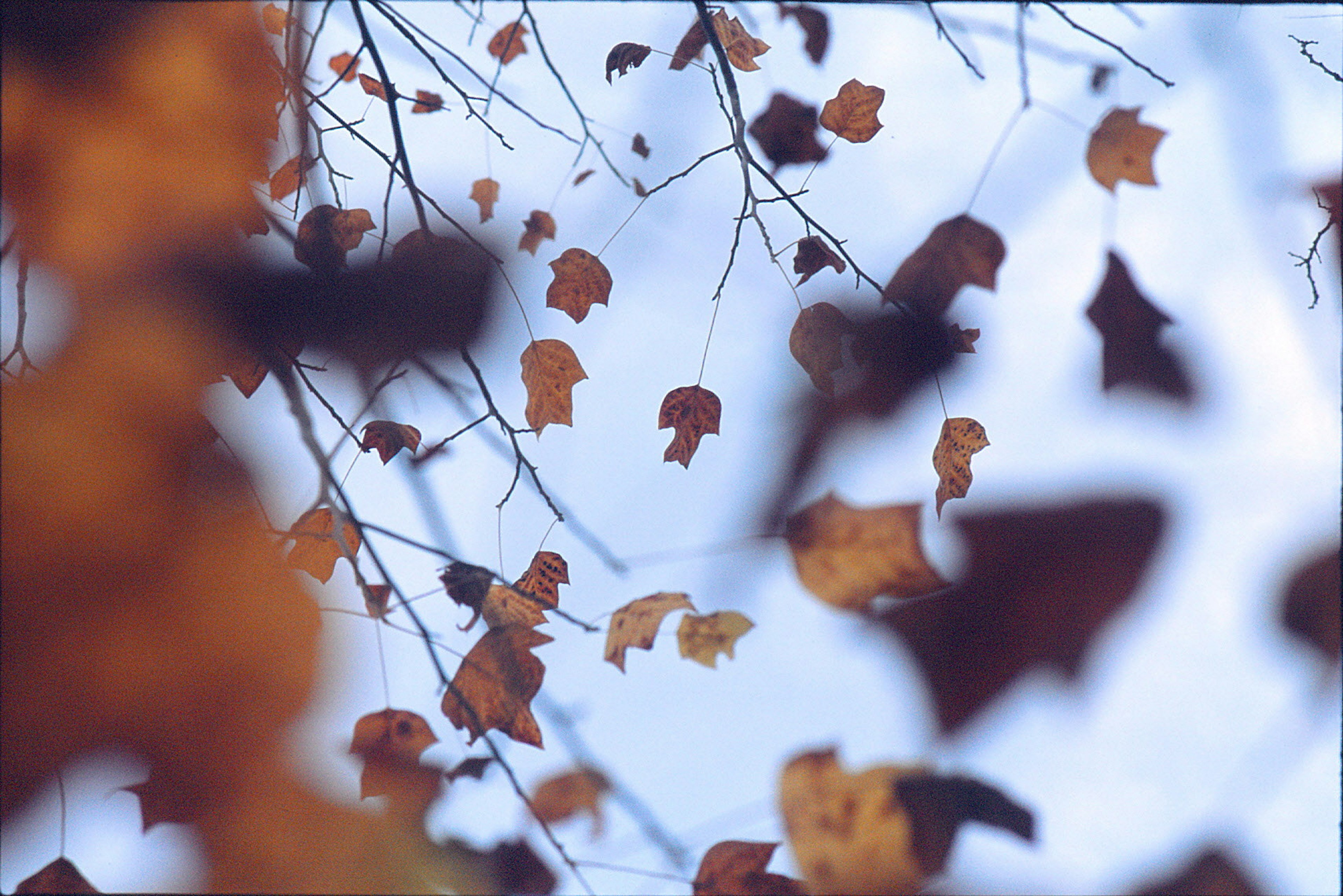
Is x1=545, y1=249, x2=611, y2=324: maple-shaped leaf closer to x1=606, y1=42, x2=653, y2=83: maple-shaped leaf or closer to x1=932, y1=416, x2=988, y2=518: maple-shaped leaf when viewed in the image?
x1=606, y1=42, x2=653, y2=83: maple-shaped leaf

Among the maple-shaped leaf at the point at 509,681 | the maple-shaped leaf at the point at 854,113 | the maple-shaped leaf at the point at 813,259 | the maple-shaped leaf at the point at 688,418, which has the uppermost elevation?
the maple-shaped leaf at the point at 854,113

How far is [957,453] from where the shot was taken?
1.11 m

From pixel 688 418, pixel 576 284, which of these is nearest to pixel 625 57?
pixel 576 284

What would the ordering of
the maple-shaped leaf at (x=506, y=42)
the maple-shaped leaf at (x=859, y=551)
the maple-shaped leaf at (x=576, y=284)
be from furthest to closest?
the maple-shaped leaf at (x=506, y=42), the maple-shaped leaf at (x=576, y=284), the maple-shaped leaf at (x=859, y=551)

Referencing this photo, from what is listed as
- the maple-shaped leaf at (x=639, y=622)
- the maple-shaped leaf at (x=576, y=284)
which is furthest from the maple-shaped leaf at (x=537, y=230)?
the maple-shaped leaf at (x=639, y=622)

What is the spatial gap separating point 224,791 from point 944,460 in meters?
1.11

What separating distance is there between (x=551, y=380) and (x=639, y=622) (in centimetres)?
47

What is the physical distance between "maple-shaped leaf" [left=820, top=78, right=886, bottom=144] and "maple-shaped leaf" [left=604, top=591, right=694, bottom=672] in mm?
878

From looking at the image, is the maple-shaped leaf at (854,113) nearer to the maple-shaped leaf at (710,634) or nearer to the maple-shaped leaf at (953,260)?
the maple-shaped leaf at (953,260)

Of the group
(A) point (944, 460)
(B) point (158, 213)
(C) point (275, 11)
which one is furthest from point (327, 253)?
(A) point (944, 460)

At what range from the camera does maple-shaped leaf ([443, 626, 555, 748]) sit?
41.5 inches

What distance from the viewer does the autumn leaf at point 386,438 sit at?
1158 mm

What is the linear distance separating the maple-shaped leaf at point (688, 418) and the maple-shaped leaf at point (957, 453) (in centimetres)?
40

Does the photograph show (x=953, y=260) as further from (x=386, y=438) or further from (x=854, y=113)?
(x=386, y=438)
